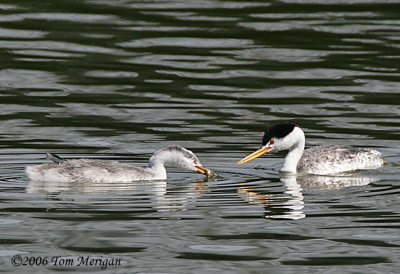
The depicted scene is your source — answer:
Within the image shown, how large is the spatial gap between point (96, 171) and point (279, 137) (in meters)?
2.59

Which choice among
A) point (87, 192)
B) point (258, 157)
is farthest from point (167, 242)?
point (258, 157)

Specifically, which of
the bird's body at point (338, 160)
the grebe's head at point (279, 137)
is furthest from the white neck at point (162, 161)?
the bird's body at point (338, 160)

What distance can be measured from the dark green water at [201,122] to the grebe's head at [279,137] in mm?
287

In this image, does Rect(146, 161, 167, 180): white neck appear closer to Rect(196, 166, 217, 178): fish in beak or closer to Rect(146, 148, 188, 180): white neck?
Rect(146, 148, 188, 180): white neck

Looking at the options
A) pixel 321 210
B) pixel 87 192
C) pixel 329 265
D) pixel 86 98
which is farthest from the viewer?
pixel 86 98

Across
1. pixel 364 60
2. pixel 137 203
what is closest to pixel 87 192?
pixel 137 203

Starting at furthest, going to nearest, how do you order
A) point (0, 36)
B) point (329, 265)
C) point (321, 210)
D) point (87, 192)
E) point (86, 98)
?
point (0, 36), point (86, 98), point (87, 192), point (321, 210), point (329, 265)

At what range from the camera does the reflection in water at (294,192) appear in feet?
46.7

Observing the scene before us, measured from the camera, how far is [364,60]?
2344 cm

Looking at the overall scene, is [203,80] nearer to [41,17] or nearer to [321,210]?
Result: [41,17]

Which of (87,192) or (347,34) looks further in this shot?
(347,34)

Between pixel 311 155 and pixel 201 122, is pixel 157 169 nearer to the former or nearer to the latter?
pixel 311 155

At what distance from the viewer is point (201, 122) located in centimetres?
1969

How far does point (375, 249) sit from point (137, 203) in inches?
114
